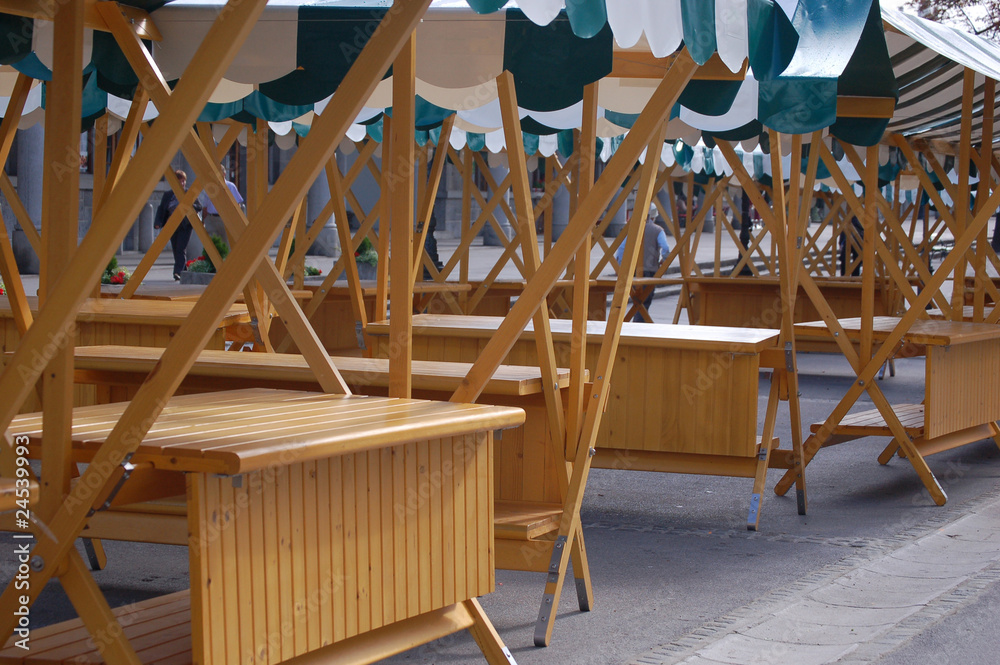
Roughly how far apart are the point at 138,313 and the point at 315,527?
168 inches

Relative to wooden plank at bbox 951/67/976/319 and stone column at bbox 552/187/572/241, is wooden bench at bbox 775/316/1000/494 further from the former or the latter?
stone column at bbox 552/187/572/241

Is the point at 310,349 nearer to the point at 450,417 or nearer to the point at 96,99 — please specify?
the point at 450,417

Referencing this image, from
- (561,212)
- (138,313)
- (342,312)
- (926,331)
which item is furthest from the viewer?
(561,212)

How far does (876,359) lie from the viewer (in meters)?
6.87

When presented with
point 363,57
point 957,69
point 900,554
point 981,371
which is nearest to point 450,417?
point 363,57

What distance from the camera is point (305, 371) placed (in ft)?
15.4

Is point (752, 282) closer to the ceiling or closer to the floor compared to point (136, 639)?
closer to the ceiling

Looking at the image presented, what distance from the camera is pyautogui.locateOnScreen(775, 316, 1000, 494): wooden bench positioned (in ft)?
22.9

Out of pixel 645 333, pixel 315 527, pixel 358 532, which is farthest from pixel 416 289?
pixel 315 527

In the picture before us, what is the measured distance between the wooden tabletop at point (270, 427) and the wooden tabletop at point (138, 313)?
3.08 metres

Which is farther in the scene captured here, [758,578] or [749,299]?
[749,299]

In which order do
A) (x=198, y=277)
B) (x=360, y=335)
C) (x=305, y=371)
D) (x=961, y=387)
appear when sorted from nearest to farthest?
(x=305, y=371)
(x=961, y=387)
(x=360, y=335)
(x=198, y=277)

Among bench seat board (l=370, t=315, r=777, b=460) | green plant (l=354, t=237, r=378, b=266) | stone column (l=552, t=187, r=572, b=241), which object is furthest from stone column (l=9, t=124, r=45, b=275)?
stone column (l=552, t=187, r=572, b=241)

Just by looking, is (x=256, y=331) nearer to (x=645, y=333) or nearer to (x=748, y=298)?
(x=645, y=333)
